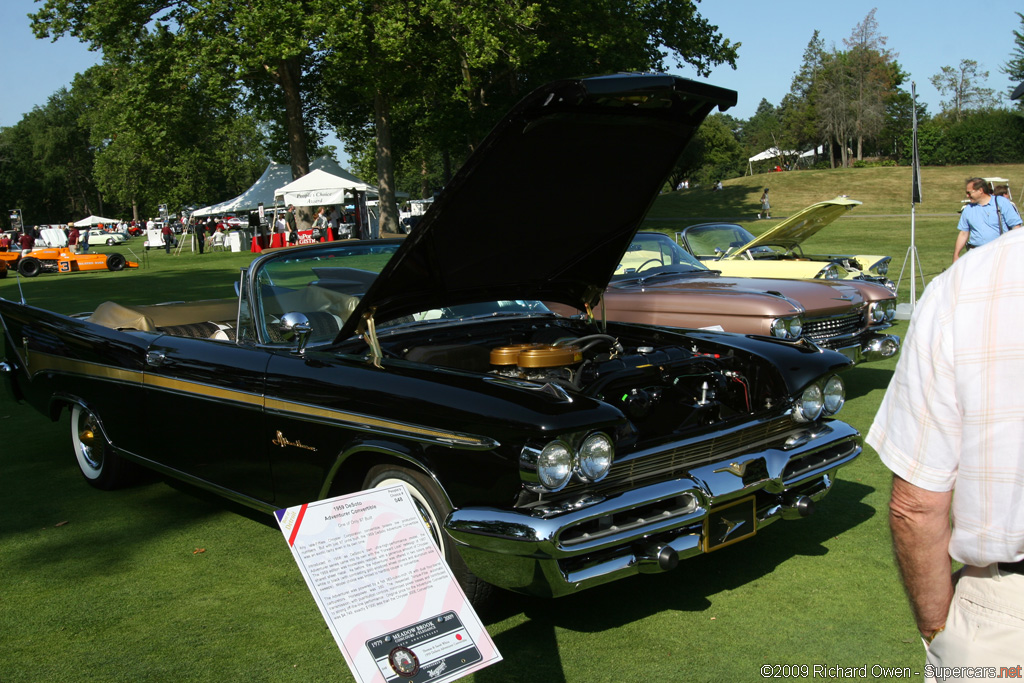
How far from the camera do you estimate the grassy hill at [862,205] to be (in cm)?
2736

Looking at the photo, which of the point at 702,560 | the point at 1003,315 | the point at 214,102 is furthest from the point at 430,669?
A: the point at 214,102

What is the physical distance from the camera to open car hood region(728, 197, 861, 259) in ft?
32.9

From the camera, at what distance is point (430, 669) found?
2.30m

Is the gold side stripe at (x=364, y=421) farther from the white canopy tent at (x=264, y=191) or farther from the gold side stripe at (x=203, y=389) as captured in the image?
the white canopy tent at (x=264, y=191)

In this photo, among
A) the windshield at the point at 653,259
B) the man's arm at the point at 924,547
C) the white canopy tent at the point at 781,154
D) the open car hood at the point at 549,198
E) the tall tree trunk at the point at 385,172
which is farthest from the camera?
the white canopy tent at the point at 781,154

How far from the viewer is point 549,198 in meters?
4.02

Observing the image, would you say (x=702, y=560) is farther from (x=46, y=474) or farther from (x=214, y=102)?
(x=214, y=102)

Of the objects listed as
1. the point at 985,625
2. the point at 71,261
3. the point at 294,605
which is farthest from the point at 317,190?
the point at 985,625

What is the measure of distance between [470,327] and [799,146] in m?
88.7

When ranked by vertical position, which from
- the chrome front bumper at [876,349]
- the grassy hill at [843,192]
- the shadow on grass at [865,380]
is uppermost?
the grassy hill at [843,192]

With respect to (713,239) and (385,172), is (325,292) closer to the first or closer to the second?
(713,239)

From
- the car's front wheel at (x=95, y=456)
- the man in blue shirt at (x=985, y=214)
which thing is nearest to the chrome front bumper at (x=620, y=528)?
the car's front wheel at (x=95, y=456)

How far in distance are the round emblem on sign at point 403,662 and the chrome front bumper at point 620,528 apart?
2.22 ft

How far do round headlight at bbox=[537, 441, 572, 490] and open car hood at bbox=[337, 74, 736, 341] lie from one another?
3.71ft
